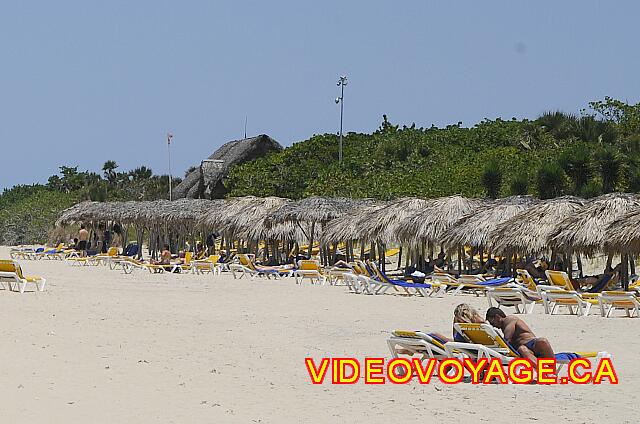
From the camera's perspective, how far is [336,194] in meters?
37.1

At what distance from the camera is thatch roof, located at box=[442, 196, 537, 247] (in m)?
19.4

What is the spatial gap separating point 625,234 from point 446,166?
23.9m

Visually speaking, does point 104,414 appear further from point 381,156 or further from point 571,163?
point 381,156

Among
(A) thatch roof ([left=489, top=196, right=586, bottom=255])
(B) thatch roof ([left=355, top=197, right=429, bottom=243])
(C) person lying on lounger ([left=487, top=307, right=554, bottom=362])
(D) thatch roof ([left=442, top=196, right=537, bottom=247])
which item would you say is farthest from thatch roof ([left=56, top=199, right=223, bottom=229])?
(C) person lying on lounger ([left=487, top=307, right=554, bottom=362])

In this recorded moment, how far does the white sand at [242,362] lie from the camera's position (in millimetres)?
6141

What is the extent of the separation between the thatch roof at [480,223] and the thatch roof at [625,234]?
343cm

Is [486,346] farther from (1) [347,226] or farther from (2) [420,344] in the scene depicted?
(1) [347,226]

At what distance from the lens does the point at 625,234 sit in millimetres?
15438

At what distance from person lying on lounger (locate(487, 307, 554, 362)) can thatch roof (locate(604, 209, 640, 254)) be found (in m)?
8.53

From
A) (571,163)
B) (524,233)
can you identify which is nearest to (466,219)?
(524,233)

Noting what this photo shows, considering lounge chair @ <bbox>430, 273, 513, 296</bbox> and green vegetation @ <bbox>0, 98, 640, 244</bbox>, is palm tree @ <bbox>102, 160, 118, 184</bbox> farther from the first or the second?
lounge chair @ <bbox>430, 273, 513, 296</bbox>

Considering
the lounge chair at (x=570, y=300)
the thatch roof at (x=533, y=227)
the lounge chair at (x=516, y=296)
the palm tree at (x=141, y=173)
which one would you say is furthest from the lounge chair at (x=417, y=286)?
the palm tree at (x=141, y=173)

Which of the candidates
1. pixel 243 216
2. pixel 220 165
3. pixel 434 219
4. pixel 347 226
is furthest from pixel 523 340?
pixel 220 165

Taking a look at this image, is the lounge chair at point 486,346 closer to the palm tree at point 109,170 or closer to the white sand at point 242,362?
the white sand at point 242,362
